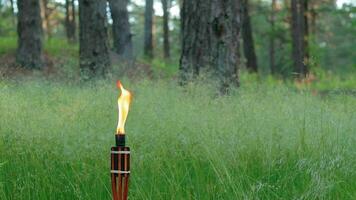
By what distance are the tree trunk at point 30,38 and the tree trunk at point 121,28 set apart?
198 inches

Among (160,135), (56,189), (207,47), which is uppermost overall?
(207,47)

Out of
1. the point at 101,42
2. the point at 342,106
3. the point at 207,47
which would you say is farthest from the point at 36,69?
the point at 342,106

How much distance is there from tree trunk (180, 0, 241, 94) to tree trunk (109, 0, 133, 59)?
1023 cm

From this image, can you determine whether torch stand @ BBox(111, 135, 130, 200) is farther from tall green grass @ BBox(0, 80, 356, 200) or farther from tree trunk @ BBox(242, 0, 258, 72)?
tree trunk @ BBox(242, 0, 258, 72)

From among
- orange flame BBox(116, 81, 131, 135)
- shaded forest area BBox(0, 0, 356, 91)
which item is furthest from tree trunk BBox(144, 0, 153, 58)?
orange flame BBox(116, 81, 131, 135)

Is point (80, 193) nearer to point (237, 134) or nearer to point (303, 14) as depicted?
point (237, 134)

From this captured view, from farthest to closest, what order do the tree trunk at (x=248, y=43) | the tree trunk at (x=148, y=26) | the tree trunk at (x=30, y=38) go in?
the tree trunk at (x=148, y=26) < the tree trunk at (x=248, y=43) < the tree trunk at (x=30, y=38)

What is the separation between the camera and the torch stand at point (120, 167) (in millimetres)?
2277

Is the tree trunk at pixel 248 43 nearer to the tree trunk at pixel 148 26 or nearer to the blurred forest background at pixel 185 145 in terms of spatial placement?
the tree trunk at pixel 148 26

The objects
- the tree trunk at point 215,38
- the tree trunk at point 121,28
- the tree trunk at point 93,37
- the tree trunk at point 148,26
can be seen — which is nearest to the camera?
the tree trunk at point 215,38

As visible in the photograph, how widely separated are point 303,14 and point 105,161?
1914 cm

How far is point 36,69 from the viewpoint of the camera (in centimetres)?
1355

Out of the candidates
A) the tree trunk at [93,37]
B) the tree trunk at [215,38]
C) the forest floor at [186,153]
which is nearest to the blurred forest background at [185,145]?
the forest floor at [186,153]

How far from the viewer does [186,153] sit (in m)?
3.81
